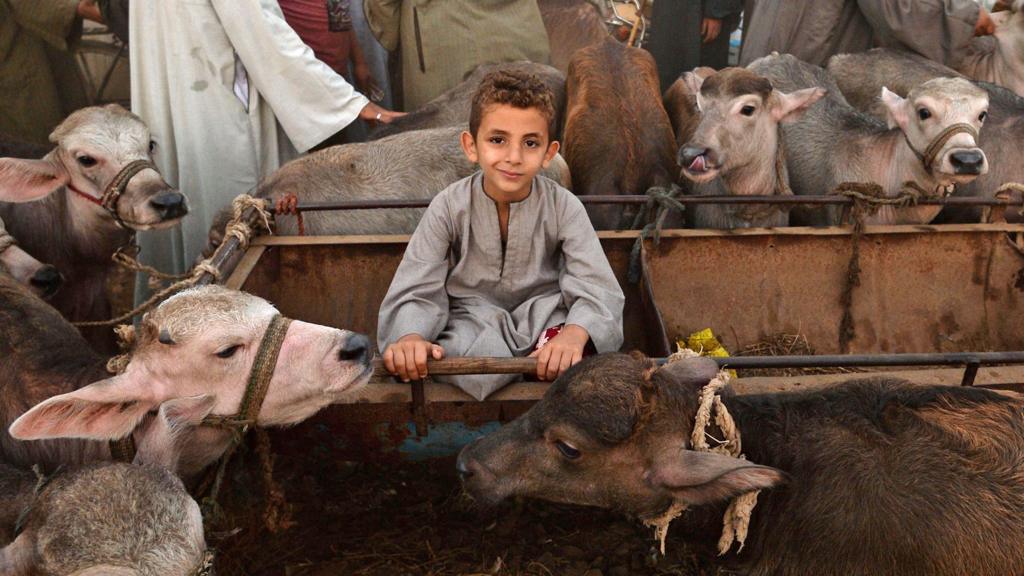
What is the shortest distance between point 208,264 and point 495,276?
1.21 m

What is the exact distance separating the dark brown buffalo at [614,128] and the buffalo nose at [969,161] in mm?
1664

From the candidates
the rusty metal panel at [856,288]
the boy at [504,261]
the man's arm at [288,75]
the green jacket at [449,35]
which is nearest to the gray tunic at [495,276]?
the boy at [504,261]

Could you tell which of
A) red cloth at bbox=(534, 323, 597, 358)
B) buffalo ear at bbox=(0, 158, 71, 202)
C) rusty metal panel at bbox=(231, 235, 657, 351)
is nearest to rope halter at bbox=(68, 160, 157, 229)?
buffalo ear at bbox=(0, 158, 71, 202)

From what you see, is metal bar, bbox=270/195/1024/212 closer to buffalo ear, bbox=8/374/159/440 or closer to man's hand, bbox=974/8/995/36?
buffalo ear, bbox=8/374/159/440

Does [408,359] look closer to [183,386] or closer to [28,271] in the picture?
[183,386]

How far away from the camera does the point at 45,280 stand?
Result: 3.81 meters

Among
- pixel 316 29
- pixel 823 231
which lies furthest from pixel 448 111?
pixel 823 231

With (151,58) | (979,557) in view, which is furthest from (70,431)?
(151,58)

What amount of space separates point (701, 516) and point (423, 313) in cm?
135

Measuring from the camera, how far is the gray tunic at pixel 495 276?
3.33 metres

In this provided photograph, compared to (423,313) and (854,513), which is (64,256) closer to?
(423,313)

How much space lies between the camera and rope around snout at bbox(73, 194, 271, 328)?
322 cm

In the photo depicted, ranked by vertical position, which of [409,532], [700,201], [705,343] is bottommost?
[409,532]

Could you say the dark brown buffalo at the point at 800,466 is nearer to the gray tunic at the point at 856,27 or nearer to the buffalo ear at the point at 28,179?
the buffalo ear at the point at 28,179
